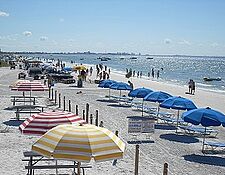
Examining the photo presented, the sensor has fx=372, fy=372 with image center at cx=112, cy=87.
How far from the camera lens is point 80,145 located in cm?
674

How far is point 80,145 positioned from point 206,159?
784 cm

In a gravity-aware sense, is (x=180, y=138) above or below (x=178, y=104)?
below

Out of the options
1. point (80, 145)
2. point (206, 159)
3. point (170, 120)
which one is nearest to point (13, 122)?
point (170, 120)

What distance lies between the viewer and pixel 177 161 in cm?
1267

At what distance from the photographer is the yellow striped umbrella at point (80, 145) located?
6651 millimetres

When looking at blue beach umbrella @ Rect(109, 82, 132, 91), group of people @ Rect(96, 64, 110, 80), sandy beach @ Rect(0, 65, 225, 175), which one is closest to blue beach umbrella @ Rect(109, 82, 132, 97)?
blue beach umbrella @ Rect(109, 82, 132, 91)

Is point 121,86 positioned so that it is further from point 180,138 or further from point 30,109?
point 180,138

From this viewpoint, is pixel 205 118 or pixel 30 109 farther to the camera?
pixel 30 109

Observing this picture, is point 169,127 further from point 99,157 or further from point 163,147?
point 99,157

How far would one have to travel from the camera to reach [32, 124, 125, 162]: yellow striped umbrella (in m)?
6.65

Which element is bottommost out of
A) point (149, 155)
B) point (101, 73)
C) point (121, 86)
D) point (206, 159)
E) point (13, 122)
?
point (206, 159)

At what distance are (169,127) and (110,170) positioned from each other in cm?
826

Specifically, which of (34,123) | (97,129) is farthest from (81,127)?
(34,123)

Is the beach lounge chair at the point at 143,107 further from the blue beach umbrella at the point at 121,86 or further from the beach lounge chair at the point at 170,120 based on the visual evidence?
the beach lounge chair at the point at 170,120
